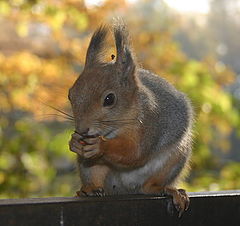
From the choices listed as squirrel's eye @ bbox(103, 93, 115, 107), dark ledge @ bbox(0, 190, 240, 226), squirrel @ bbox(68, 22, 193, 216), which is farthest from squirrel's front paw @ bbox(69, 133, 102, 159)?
dark ledge @ bbox(0, 190, 240, 226)

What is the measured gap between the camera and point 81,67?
4.27m

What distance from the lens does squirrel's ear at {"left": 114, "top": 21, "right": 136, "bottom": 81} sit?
1.70 metres

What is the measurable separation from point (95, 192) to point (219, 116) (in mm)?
2300

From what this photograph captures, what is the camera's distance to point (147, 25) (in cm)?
468

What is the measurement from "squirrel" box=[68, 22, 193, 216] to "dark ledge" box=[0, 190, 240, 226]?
59 millimetres

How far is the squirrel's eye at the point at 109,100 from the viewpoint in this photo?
5.49 ft

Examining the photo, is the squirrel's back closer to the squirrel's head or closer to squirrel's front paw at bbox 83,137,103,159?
the squirrel's head

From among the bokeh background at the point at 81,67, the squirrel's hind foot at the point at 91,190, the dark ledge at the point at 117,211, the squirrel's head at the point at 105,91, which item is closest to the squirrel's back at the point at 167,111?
the squirrel's head at the point at 105,91

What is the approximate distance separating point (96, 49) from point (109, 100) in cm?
22

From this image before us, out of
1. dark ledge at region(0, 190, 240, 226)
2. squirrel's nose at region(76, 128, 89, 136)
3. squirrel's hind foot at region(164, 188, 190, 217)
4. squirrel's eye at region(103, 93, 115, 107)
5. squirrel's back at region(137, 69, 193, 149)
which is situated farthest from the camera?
squirrel's back at region(137, 69, 193, 149)

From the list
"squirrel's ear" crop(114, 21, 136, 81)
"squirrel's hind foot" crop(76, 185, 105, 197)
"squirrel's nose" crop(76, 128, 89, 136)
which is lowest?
"squirrel's hind foot" crop(76, 185, 105, 197)

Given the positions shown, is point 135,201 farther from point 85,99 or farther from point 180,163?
point 180,163

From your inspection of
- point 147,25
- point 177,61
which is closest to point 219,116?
point 177,61

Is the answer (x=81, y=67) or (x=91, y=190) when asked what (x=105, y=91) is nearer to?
(x=91, y=190)
